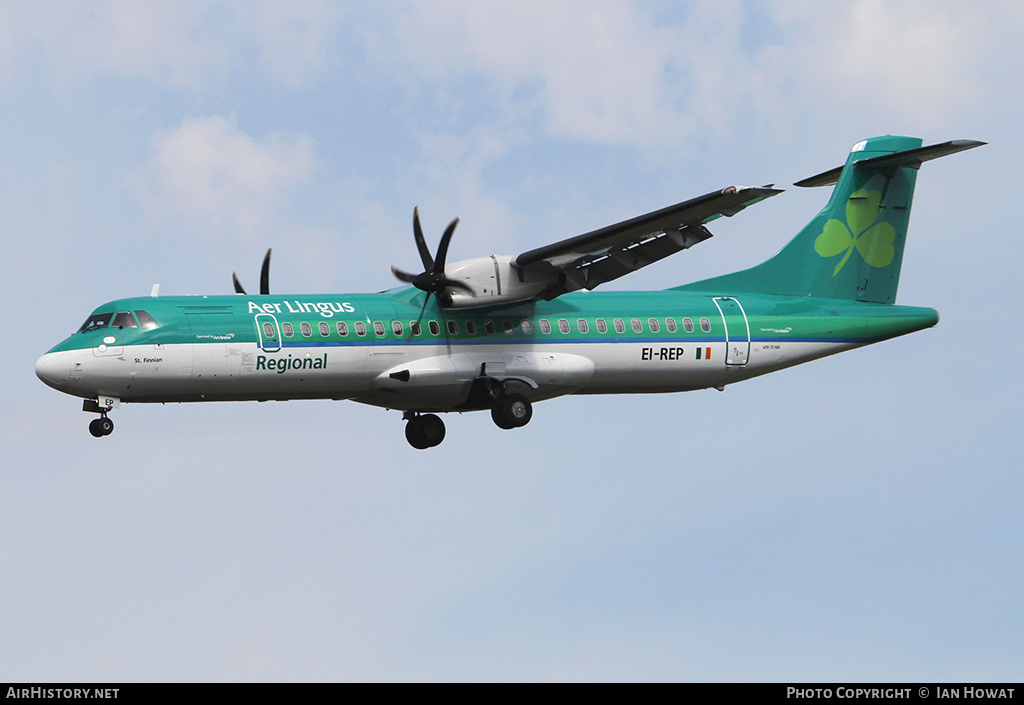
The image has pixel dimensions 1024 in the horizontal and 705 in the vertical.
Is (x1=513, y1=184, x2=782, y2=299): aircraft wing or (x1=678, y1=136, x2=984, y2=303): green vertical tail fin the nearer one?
(x1=513, y1=184, x2=782, y2=299): aircraft wing

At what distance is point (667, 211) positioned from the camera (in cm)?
2453

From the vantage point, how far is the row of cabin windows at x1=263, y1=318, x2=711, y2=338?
81.9 feet

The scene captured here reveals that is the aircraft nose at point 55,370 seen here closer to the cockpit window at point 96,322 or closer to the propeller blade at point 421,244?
the cockpit window at point 96,322

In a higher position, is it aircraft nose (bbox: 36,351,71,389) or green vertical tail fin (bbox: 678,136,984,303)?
green vertical tail fin (bbox: 678,136,984,303)

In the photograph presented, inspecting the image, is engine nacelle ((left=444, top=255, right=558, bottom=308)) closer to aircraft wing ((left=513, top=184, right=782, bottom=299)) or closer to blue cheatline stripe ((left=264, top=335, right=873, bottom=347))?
aircraft wing ((left=513, top=184, right=782, bottom=299))

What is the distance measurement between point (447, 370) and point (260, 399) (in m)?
3.52

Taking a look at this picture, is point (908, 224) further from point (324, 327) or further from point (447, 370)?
point (324, 327)

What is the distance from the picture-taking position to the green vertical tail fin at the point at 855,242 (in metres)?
29.9

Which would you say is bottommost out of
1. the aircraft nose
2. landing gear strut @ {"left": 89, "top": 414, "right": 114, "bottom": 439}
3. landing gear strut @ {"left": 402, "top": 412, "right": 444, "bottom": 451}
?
landing gear strut @ {"left": 89, "top": 414, "right": 114, "bottom": 439}

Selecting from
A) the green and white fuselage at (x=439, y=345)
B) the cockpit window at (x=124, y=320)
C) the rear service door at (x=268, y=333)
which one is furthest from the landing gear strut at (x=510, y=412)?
the cockpit window at (x=124, y=320)

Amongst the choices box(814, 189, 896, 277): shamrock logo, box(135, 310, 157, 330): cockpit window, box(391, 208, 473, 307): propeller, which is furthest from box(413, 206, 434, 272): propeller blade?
box(814, 189, 896, 277): shamrock logo

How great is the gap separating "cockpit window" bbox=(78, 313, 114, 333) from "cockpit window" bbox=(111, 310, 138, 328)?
128mm

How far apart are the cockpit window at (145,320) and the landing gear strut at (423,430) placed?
236 inches

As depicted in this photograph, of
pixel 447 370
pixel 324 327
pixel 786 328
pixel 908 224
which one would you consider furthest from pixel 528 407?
pixel 908 224
